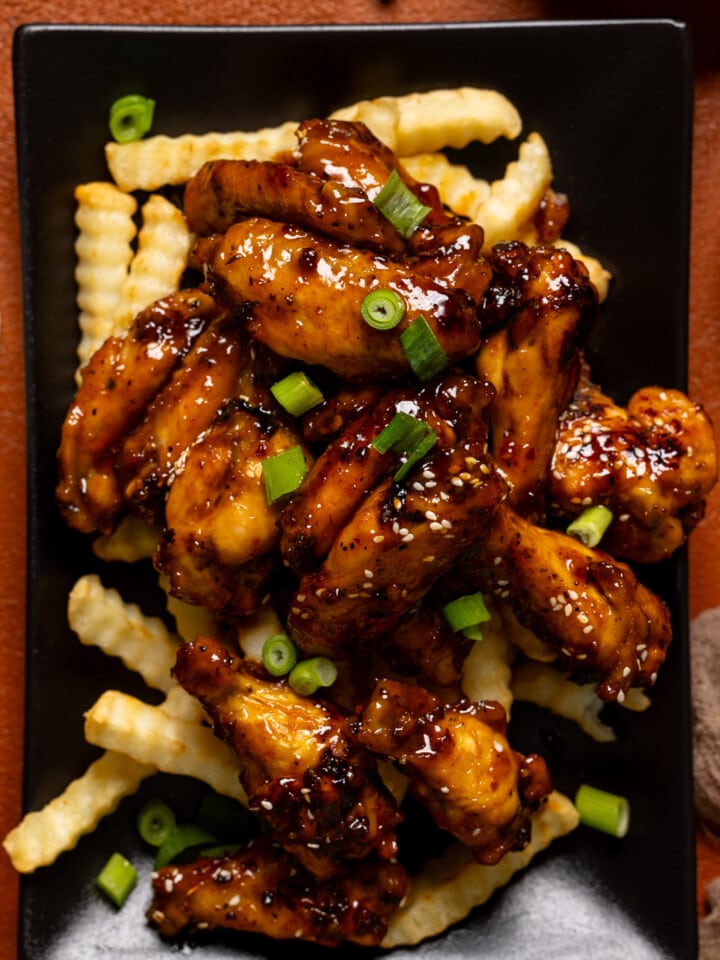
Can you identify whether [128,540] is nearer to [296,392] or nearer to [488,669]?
[296,392]

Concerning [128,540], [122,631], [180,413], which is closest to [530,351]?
[180,413]

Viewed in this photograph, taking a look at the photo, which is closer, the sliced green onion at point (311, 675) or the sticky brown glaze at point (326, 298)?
the sticky brown glaze at point (326, 298)

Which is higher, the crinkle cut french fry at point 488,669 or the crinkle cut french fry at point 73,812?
the crinkle cut french fry at point 488,669

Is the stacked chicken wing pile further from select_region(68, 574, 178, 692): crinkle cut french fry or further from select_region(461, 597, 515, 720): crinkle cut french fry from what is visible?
select_region(68, 574, 178, 692): crinkle cut french fry

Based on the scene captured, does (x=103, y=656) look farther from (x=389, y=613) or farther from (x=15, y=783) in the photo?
(x=389, y=613)

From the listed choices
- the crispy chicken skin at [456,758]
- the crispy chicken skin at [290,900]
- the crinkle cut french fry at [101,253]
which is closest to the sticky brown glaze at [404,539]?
the crispy chicken skin at [456,758]

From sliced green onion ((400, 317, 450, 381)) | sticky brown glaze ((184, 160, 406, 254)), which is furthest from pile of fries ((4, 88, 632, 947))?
sliced green onion ((400, 317, 450, 381))

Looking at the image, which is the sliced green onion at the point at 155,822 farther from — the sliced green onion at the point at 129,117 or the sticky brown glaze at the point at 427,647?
the sliced green onion at the point at 129,117
